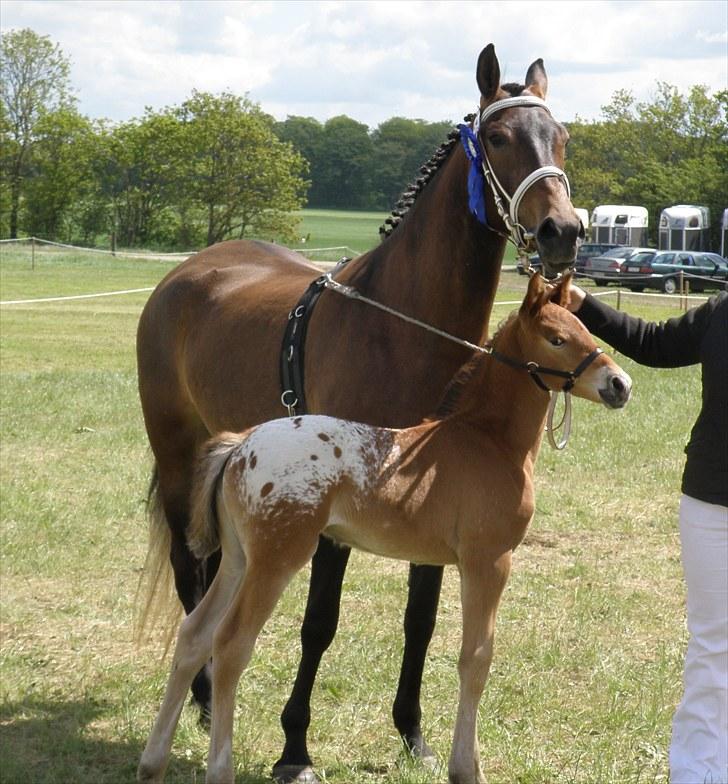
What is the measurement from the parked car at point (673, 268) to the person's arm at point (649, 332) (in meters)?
30.4

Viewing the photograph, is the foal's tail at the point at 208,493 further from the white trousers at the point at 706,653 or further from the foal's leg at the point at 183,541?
the foal's leg at the point at 183,541

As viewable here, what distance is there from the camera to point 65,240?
155ft

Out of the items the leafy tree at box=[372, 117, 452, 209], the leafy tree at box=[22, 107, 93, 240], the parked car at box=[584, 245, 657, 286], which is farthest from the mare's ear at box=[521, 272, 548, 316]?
the leafy tree at box=[372, 117, 452, 209]

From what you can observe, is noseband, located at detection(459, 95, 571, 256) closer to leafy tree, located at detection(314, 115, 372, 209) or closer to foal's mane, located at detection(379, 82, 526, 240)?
foal's mane, located at detection(379, 82, 526, 240)

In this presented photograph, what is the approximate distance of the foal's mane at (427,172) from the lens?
3723mm

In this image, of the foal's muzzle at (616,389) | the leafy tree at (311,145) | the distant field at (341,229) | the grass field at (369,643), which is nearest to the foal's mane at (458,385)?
the foal's muzzle at (616,389)

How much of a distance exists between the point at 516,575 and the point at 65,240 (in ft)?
144

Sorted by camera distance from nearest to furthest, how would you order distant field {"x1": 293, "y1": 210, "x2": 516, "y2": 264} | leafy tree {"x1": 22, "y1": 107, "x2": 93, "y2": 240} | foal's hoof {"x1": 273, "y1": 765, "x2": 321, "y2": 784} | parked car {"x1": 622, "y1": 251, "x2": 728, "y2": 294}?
foal's hoof {"x1": 273, "y1": 765, "x2": 321, "y2": 784} → parked car {"x1": 622, "y1": 251, "x2": 728, "y2": 294} → leafy tree {"x1": 22, "y1": 107, "x2": 93, "y2": 240} → distant field {"x1": 293, "y1": 210, "x2": 516, "y2": 264}

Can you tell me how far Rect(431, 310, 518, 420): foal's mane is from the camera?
3418 millimetres

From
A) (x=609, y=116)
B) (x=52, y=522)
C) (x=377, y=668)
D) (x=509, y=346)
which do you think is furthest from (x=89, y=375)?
(x=609, y=116)

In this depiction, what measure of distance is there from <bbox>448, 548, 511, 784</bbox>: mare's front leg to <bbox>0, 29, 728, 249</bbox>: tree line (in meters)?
43.0

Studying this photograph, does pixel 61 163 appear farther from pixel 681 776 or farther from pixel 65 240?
pixel 681 776

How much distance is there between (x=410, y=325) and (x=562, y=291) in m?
0.64

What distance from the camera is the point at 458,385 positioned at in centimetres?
345
